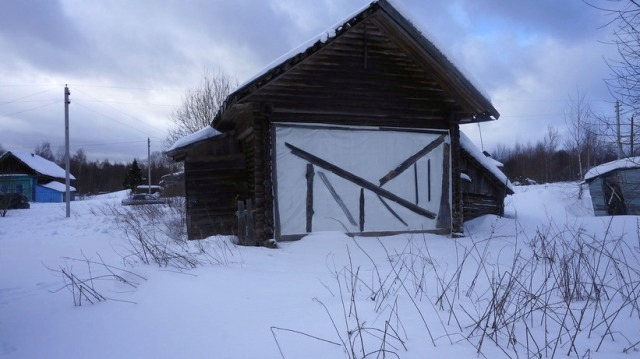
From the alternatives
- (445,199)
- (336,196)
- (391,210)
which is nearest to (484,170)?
(445,199)

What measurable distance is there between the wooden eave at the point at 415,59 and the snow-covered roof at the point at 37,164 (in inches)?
1524

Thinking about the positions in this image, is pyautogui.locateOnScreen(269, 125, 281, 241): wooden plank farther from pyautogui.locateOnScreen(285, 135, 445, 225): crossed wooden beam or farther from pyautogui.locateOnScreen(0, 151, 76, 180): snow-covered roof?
pyautogui.locateOnScreen(0, 151, 76, 180): snow-covered roof

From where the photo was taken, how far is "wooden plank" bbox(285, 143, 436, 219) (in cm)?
828

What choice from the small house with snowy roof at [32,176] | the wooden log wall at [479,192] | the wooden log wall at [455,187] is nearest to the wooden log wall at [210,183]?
the wooden log wall at [455,187]

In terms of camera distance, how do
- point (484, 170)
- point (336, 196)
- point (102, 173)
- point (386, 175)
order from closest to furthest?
point (336, 196) → point (386, 175) → point (484, 170) → point (102, 173)

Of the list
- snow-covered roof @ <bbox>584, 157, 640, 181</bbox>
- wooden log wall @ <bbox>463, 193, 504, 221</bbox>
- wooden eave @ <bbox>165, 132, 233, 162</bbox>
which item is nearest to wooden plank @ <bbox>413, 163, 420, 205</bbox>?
wooden log wall @ <bbox>463, 193, 504, 221</bbox>

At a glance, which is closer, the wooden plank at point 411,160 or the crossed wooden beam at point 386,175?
the crossed wooden beam at point 386,175

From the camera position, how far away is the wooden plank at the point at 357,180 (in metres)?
8.28

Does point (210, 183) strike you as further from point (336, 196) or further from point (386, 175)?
point (386, 175)

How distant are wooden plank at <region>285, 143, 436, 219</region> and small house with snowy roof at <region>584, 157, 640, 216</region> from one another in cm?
1424

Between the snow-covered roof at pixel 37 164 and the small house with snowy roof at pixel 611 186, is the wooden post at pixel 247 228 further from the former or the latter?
the snow-covered roof at pixel 37 164

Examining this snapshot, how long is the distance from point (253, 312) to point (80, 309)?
184 centimetres

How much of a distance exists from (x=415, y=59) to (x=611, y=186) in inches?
607

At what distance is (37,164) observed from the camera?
130 ft
